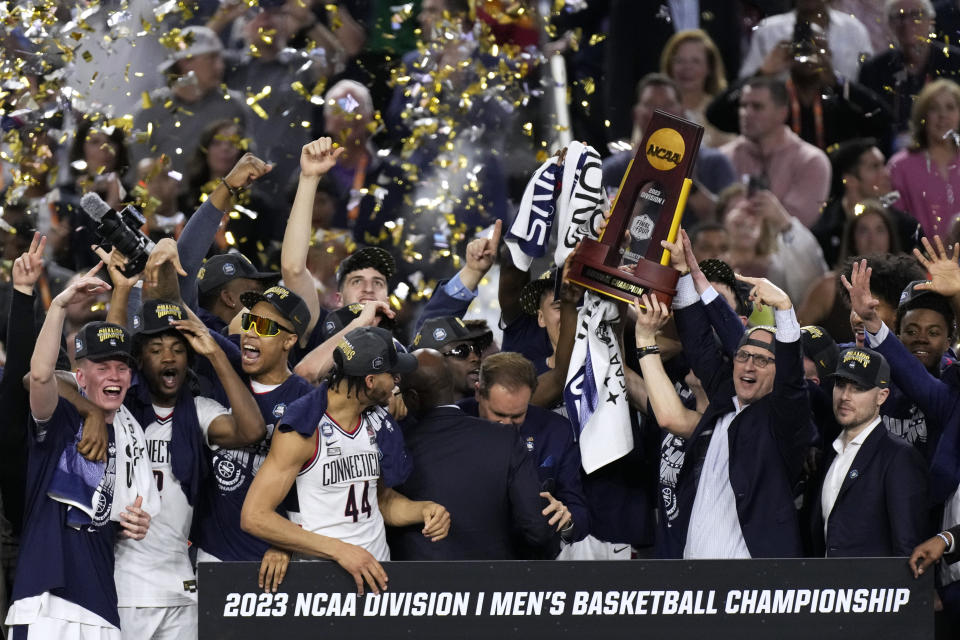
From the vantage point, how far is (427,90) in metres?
8.57

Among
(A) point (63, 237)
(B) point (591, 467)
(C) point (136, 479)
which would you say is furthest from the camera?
(A) point (63, 237)

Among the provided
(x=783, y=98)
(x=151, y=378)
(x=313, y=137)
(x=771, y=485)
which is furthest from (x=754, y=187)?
(x=151, y=378)

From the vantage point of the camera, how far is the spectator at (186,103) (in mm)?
8344

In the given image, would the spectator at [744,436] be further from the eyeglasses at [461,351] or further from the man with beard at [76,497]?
the man with beard at [76,497]

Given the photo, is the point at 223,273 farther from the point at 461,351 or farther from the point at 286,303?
the point at 461,351

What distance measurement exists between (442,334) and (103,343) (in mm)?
1421

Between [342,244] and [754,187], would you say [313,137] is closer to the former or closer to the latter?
[342,244]

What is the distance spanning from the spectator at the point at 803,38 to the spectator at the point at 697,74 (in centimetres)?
19

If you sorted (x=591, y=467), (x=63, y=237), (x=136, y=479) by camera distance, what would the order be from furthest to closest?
(x=63, y=237) → (x=591, y=467) → (x=136, y=479)

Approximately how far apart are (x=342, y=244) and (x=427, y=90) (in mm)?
1182

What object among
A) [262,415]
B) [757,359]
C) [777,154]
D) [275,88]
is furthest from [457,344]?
[777,154]

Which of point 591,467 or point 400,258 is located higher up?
point 591,467

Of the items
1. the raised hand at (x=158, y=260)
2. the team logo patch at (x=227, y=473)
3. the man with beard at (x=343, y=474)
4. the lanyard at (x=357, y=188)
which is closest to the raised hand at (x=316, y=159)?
the raised hand at (x=158, y=260)

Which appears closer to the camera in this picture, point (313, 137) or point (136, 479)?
point (136, 479)
